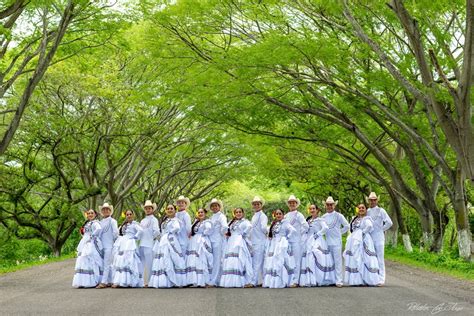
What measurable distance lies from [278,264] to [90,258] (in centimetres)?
380

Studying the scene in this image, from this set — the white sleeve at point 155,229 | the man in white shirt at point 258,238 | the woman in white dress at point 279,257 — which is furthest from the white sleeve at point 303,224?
the white sleeve at point 155,229

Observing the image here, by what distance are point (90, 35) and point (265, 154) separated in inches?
616

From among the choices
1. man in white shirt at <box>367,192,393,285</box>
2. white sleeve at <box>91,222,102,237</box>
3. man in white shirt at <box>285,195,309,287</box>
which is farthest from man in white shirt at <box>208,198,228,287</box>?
man in white shirt at <box>367,192,393,285</box>

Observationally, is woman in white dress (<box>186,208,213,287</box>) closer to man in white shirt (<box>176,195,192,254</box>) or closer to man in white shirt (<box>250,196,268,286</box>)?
man in white shirt (<box>176,195,192,254</box>)

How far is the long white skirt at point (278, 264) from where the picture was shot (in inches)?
572

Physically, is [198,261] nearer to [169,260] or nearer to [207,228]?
[169,260]

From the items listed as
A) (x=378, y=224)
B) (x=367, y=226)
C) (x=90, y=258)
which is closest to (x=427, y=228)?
(x=378, y=224)

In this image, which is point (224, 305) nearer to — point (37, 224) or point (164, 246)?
point (164, 246)

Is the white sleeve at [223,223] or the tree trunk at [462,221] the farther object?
the tree trunk at [462,221]

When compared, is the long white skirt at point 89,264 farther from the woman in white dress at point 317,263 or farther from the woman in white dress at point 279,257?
the woman in white dress at point 317,263

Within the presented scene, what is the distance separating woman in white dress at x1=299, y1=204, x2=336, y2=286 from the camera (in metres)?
14.9

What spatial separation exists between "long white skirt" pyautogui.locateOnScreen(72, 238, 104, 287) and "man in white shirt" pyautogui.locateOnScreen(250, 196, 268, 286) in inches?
124

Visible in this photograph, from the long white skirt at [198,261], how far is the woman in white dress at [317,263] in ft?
6.22

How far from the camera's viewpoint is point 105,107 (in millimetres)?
26328
